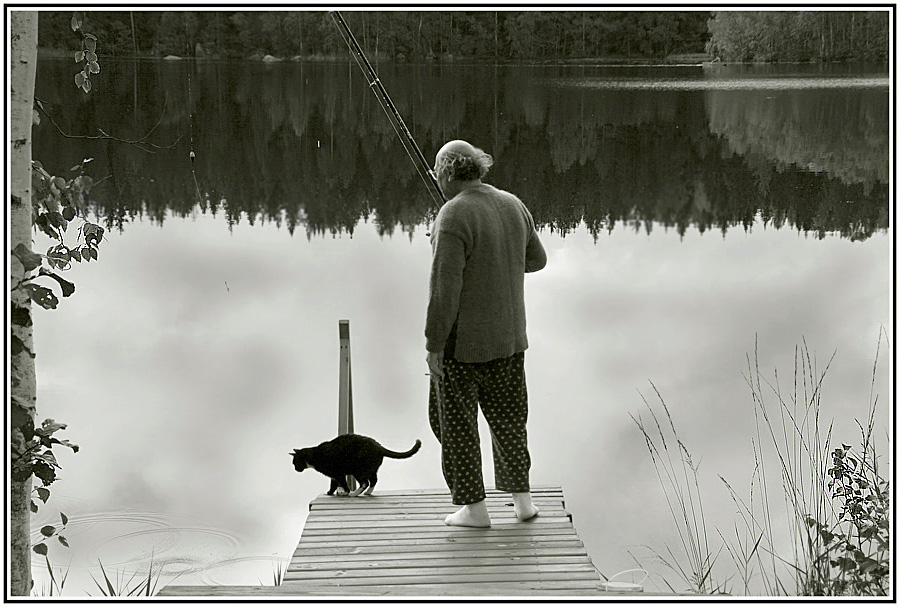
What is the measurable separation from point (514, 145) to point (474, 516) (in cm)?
1060

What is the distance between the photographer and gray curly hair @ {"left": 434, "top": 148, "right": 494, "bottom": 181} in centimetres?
329

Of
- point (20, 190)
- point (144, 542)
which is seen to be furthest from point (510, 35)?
point (20, 190)

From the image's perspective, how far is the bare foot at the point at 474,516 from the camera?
3533 millimetres

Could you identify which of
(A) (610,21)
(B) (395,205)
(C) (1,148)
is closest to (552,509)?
(C) (1,148)

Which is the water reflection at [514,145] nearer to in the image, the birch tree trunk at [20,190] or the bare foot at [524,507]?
the bare foot at [524,507]

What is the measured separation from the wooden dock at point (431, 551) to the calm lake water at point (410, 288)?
1184 millimetres

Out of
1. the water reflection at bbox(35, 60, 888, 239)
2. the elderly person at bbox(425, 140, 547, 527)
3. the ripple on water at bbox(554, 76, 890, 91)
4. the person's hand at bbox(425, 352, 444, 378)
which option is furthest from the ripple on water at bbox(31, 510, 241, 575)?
the ripple on water at bbox(554, 76, 890, 91)

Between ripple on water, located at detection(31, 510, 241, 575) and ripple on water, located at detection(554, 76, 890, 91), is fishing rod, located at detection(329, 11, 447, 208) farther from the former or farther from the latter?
ripple on water, located at detection(554, 76, 890, 91)

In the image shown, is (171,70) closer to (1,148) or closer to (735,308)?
(735,308)

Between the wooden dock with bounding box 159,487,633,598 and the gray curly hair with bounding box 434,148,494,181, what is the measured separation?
1.17 meters

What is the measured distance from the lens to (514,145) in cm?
1375

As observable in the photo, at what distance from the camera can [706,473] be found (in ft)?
19.6

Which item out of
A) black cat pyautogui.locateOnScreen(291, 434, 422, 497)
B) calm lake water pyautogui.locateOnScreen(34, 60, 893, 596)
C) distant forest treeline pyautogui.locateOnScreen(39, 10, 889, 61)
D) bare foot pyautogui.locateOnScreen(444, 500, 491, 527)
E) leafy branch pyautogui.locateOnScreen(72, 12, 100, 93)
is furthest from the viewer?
distant forest treeline pyautogui.locateOnScreen(39, 10, 889, 61)

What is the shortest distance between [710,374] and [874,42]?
1234 centimetres
